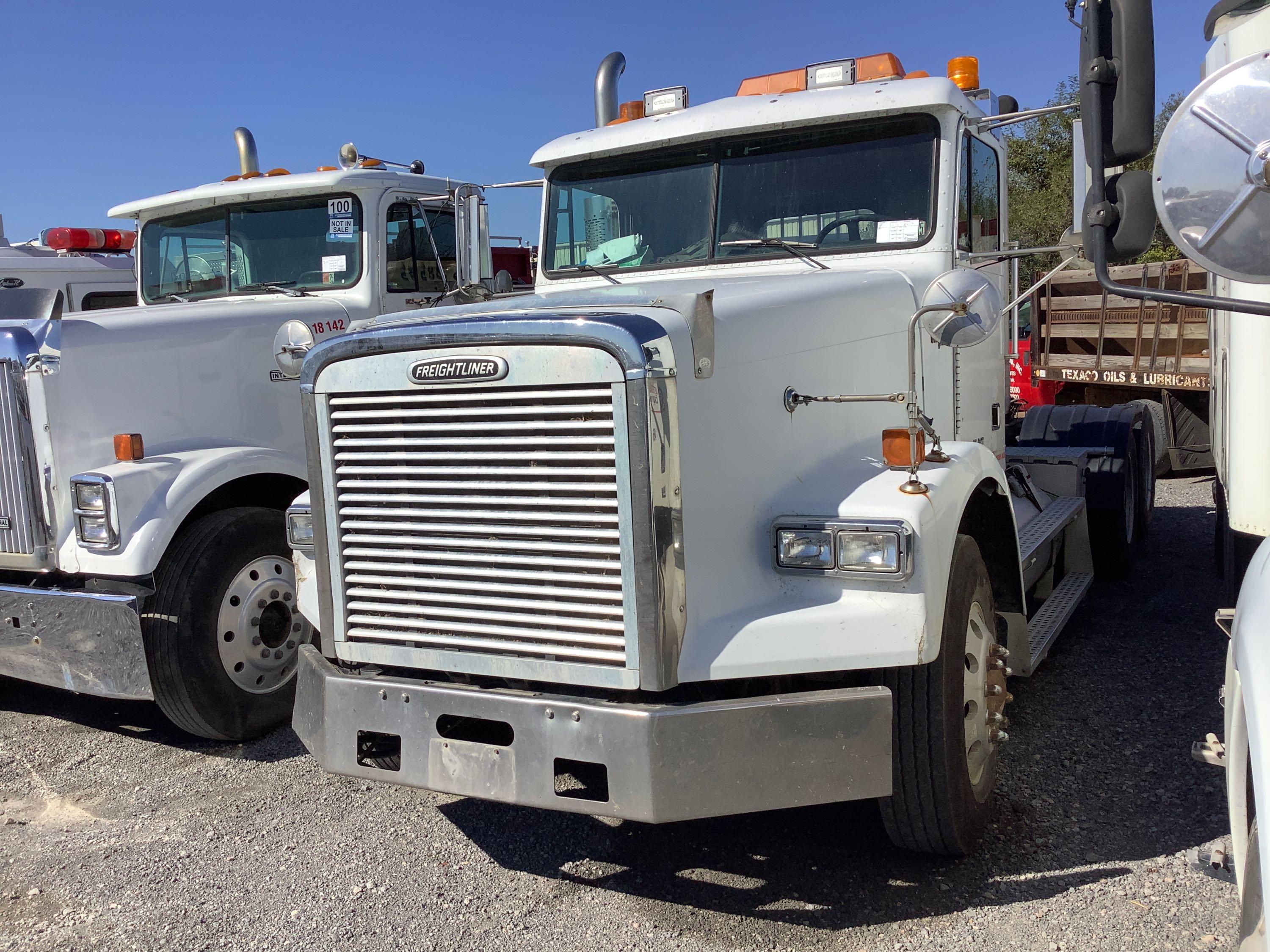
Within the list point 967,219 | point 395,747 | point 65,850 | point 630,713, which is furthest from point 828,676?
point 65,850

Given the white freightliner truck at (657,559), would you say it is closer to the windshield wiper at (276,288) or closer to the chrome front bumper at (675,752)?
the chrome front bumper at (675,752)

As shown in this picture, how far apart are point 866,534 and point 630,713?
30.8 inches

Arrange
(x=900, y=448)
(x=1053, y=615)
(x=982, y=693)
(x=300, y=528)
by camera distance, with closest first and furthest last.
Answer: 1. (x=900, y=448)
2. (x=982, y=693)
3. (x=300, y=528)
4. (x=1053, y=615)

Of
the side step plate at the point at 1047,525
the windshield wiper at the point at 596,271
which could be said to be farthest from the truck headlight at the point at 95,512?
the side step plate at the point at 1047,525

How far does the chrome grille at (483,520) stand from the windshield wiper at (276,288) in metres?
2.88

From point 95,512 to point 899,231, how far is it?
3.41 meters

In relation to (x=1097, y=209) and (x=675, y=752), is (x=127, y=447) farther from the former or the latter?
(x=1097, y=209)

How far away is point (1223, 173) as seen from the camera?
1.73 metres

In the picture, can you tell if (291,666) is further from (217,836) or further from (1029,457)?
(1029,457)

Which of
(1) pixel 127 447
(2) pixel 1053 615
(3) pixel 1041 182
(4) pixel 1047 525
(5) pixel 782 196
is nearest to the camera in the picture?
(5) pixel 782 196

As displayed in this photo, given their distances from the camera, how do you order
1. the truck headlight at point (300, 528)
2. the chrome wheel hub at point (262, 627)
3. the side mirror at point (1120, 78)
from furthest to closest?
the chrome wheel hub at point (262, 627) → the truck headlight at point (300, 528) → the side mirror at point (1120, 78)

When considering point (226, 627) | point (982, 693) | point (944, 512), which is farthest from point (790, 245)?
point (226, 627)

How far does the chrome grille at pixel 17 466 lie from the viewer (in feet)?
14.3

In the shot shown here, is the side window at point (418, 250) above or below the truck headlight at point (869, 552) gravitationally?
Answer: above
